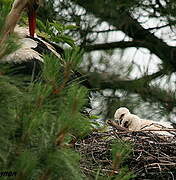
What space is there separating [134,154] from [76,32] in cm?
299

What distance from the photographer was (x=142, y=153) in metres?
2.62

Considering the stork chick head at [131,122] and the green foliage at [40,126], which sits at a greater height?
the green foliage at [40,126]

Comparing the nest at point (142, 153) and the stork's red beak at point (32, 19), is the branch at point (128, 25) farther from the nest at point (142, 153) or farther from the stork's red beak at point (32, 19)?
the nest at point (142, 153)

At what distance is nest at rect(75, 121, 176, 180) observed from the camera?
2.55 m

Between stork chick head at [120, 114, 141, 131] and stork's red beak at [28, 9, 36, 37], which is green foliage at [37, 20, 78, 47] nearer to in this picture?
stork's red beak at [28, 9, 36, 37]

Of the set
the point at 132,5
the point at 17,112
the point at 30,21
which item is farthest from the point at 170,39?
the point at 17,112

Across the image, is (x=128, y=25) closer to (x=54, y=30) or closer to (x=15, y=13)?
(x=54, y=30)

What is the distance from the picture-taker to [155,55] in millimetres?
5688

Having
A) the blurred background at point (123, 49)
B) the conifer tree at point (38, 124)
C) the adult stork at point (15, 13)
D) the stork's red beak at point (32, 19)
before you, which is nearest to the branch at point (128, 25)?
the blurred background at point (123, 49)

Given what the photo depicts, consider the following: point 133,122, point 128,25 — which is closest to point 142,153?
point 133,122

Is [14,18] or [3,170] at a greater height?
[14,18]

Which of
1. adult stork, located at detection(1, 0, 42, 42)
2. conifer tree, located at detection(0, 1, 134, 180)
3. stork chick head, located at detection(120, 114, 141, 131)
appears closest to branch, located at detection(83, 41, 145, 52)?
stork chick head, located at detection(120, 114, 141, 131)

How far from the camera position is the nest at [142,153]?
2.55 metres

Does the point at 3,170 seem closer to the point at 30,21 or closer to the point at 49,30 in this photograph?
the point at 30,21
